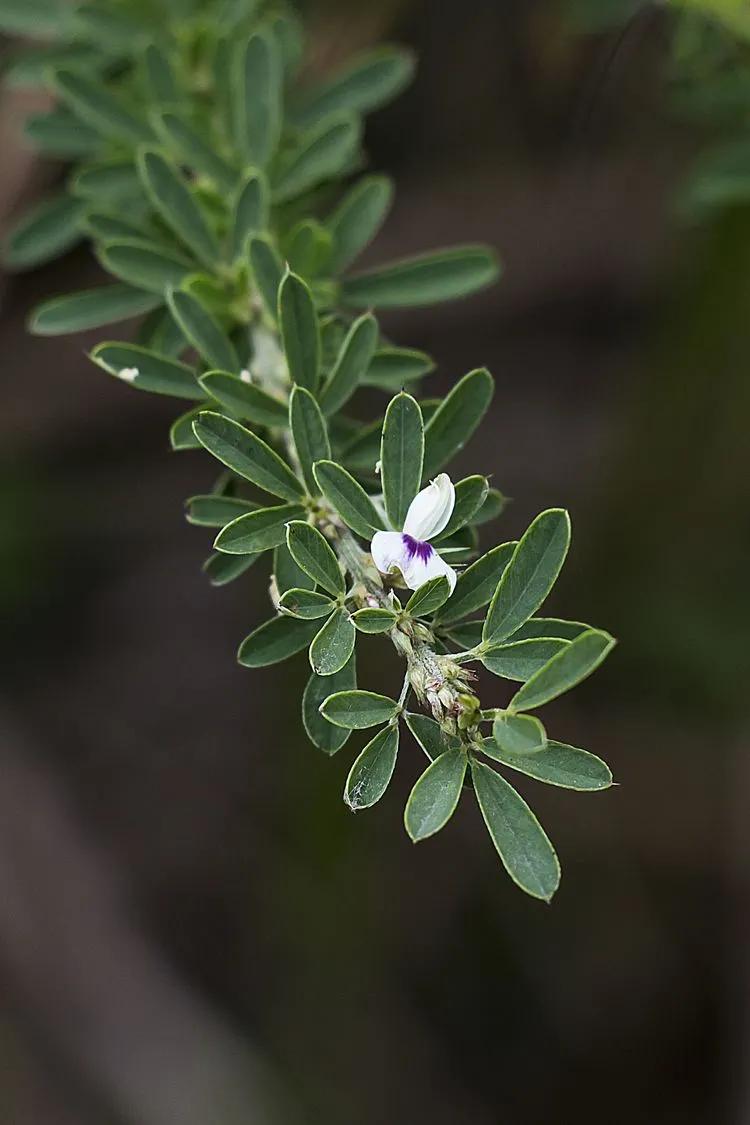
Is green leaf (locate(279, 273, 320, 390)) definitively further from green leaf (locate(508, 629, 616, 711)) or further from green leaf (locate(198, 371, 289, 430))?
green leaf (locate(508, 629, 616, 711))

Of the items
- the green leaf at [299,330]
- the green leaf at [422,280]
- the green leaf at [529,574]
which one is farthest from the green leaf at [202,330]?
the green leaf at [529,574]

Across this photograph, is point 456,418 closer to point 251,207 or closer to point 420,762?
point 251,207

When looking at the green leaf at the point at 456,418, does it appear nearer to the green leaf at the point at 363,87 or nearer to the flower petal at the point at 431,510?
the flower petal at the point at 431,510

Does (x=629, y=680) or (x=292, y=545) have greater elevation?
(x=292, y=545)

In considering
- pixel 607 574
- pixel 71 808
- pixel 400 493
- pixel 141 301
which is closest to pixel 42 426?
pixel 71 808

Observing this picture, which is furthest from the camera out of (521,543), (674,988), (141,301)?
(674,988)

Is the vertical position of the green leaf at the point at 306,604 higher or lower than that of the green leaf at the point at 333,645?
→ higher

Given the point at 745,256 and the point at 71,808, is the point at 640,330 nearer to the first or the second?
the point at 745,256
